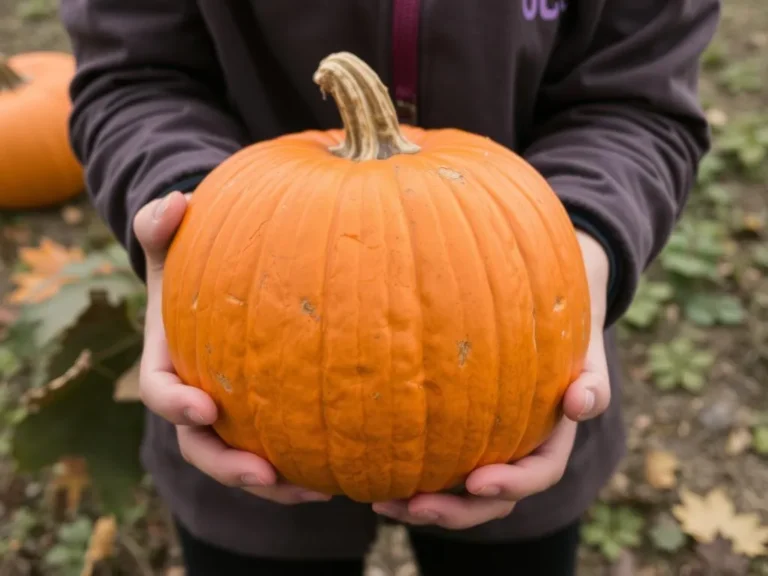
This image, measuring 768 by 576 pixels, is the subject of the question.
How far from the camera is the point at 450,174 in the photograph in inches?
33.8

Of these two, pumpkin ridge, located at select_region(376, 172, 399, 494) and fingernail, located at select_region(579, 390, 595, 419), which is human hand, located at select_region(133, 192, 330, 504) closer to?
pumpkin ridge, located at select_region(376, 172, 399, 494)

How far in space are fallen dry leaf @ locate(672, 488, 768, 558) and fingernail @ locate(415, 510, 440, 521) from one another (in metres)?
1.25

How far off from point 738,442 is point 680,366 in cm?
28

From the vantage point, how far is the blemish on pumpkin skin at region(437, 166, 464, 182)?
86cm

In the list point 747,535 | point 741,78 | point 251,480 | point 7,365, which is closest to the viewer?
point 251,480

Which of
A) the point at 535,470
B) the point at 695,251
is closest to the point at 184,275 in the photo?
the point at 535,470

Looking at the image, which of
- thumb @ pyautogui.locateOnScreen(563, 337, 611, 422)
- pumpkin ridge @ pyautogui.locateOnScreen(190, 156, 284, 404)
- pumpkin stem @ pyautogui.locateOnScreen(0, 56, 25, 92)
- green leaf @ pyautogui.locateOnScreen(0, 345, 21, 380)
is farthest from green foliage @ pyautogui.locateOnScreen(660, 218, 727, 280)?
pumpkin stem @ pyautogui.locateOnScreen(0, 56, 25, 92)

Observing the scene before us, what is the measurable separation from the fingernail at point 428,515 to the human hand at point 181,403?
0.14m

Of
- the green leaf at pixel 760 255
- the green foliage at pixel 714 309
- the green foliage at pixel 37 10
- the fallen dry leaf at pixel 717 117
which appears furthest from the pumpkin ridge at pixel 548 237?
the green foliage at pixel 37 10

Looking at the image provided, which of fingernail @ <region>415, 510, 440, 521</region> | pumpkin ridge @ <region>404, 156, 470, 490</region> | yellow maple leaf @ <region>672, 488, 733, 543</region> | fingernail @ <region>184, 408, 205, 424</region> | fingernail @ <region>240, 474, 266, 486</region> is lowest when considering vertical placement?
yellow maple leaf @ <region>672, 488, 733, 543</region>

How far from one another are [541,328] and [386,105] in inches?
12.7

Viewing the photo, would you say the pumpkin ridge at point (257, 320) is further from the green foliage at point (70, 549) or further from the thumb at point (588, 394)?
the green foliage at point (70, 549)

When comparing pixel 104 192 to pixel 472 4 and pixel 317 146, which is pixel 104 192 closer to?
pixel 317 146

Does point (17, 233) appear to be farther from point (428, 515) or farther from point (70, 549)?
point (428, 515)
